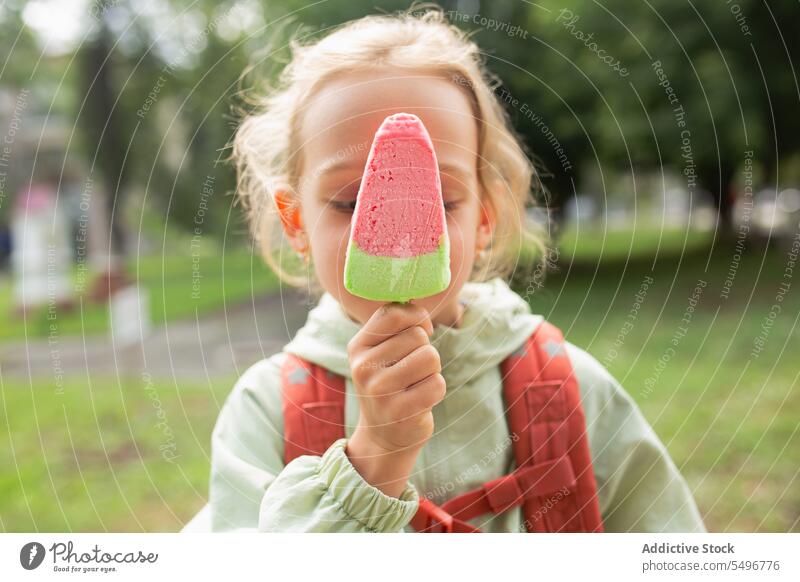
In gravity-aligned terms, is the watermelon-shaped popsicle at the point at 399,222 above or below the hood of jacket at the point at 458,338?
above

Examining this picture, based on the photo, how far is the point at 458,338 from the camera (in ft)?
2.70

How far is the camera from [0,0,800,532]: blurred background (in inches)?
50.8

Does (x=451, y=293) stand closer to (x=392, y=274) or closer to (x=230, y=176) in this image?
(x=392, y=274)

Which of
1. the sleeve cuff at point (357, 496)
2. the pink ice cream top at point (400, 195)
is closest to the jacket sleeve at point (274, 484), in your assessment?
the sleeve cuff at point (357, 496)

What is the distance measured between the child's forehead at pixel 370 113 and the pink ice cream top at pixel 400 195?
0.08 m

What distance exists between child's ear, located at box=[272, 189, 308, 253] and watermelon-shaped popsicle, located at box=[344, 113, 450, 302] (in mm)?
159

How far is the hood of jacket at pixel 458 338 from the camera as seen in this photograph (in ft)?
2.65

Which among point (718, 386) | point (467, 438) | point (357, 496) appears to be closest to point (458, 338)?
point (467, 438)

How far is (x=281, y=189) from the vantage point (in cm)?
80

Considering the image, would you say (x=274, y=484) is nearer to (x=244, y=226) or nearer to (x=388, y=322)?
(x=388, y=322)

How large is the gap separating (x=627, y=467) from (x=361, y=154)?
0.46 m

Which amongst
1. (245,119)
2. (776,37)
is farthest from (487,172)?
(776,37)

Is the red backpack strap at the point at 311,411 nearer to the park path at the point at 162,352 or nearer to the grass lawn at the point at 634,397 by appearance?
the grass lawn at the point at 634,397

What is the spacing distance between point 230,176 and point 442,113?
2.01 ft
